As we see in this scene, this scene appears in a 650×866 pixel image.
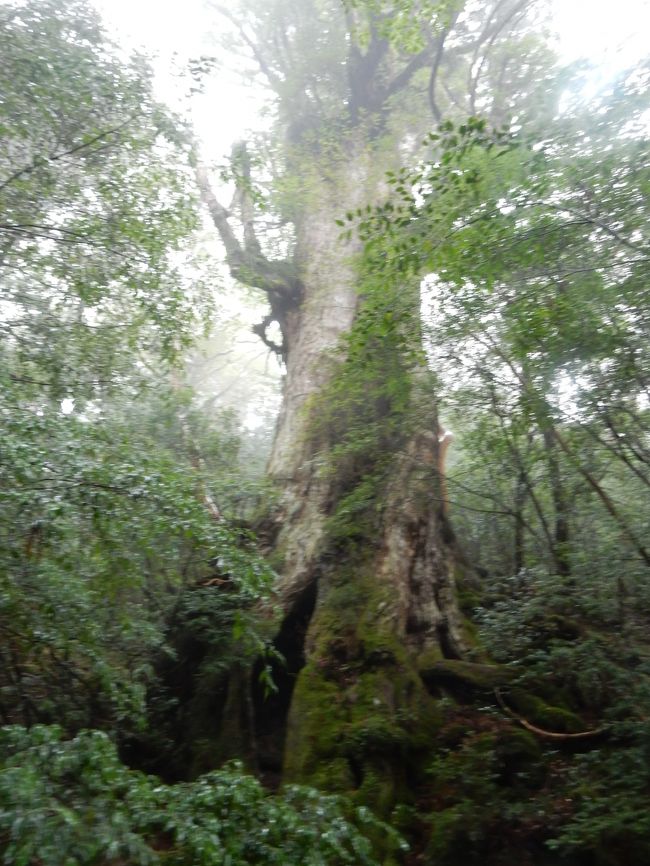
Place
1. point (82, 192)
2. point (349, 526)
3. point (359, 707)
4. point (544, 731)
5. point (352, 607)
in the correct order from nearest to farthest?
point (544, 731) < point (359, 707) < point (352, 607) < point (82, 192) < point (349, 526)

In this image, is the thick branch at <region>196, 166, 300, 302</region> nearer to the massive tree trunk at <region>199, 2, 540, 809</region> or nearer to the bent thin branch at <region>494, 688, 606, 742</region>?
the massive tree trunk at <region>199, 2, 540, 809</region>

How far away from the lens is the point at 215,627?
6492 millimetres

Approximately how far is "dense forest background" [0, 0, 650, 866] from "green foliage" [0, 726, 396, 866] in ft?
0.05

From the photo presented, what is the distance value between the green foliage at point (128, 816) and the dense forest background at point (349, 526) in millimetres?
16

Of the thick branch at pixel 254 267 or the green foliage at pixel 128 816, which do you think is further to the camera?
the thick branch at pixel 254 267

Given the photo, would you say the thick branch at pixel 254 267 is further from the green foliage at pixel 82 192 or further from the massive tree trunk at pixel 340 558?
the green foliage at pixel 82 192

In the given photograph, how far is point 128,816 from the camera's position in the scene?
3.21 m

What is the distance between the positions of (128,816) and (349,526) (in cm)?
427

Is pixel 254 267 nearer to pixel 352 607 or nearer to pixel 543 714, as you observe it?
pixel 352 607

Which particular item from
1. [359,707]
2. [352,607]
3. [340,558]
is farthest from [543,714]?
[340,558]

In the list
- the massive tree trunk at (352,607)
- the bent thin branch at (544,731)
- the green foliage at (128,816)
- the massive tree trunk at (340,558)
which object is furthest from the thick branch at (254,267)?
the green foliage at (128,816)

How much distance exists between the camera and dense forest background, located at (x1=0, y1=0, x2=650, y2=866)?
430 centimetres

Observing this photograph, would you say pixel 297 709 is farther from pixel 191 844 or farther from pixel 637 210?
pixel 637 210

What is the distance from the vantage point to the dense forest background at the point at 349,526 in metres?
4.30
